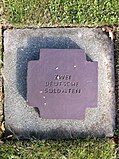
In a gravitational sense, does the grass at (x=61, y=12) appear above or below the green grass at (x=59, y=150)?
above

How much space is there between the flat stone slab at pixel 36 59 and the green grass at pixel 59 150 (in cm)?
8

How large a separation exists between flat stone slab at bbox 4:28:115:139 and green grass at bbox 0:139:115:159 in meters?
0.08

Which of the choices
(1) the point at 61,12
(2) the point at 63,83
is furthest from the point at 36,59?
(1) the point at 61,12

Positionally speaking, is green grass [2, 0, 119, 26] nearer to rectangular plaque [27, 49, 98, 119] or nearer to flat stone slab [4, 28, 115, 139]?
flat stone slab [4, 28, 115, 139]

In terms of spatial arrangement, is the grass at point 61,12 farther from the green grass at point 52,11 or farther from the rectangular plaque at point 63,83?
the rectangular plaque at point 63,83

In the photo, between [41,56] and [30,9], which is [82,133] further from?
[30,9]

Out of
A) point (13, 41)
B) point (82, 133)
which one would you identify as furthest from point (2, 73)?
point (82, 133)

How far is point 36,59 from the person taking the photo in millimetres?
2945

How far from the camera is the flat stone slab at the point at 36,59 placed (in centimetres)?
293

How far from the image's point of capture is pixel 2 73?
296 centimetres

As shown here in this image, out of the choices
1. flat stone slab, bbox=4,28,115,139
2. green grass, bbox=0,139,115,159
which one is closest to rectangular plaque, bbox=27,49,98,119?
flat stone slab, bbox=4,28,115,139

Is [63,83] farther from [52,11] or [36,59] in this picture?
[52,11]

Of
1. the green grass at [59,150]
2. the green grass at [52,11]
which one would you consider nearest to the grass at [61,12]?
the green grass at [52,11]

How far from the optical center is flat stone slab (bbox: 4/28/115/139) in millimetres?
2930
